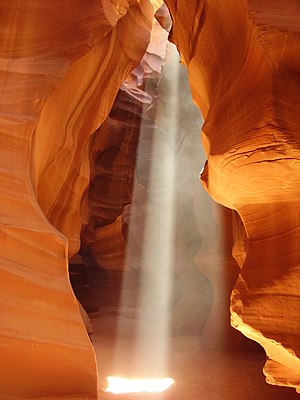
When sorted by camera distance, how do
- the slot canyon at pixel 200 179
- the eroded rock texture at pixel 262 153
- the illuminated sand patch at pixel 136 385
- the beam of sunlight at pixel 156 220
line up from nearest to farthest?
the slot canyon at pixel 200 179
the eroded rock texture at pixel 262 153
the illuminated sand patch at pixel 136 385
the beam of sunlight at pixel 156 220

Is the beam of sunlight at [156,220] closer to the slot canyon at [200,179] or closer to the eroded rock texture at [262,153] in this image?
the slot canyon at [200,179]

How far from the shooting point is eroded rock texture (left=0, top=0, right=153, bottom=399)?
9.05 ft

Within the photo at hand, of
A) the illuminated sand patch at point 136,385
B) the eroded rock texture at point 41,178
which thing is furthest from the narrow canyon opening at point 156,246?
the eroded rock texture at point 41,178

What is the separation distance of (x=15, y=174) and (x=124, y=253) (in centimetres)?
845

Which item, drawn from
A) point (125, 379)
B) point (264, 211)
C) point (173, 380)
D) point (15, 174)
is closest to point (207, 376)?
point (173, 380)

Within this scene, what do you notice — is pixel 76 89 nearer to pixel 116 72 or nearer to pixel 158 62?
pixel 116 72

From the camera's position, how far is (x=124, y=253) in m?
11.4

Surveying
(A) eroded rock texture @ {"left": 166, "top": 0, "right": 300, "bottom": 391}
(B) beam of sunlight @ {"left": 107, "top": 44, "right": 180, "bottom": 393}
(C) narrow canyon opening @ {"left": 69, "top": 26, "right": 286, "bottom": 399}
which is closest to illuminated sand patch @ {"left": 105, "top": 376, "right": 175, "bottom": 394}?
(C) narrow canyon opening @ {"left": 69, "top": 26, "right": 286, "bottom": 399}

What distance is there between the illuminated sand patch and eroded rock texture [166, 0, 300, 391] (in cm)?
186

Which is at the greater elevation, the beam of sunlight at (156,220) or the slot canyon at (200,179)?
the slot canyon at (200,179)

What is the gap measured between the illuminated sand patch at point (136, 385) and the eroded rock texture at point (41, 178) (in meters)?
2.26

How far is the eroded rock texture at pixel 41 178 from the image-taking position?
9.05 ft

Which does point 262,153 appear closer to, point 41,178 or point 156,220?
point 41,178

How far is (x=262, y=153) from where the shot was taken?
311 cm
